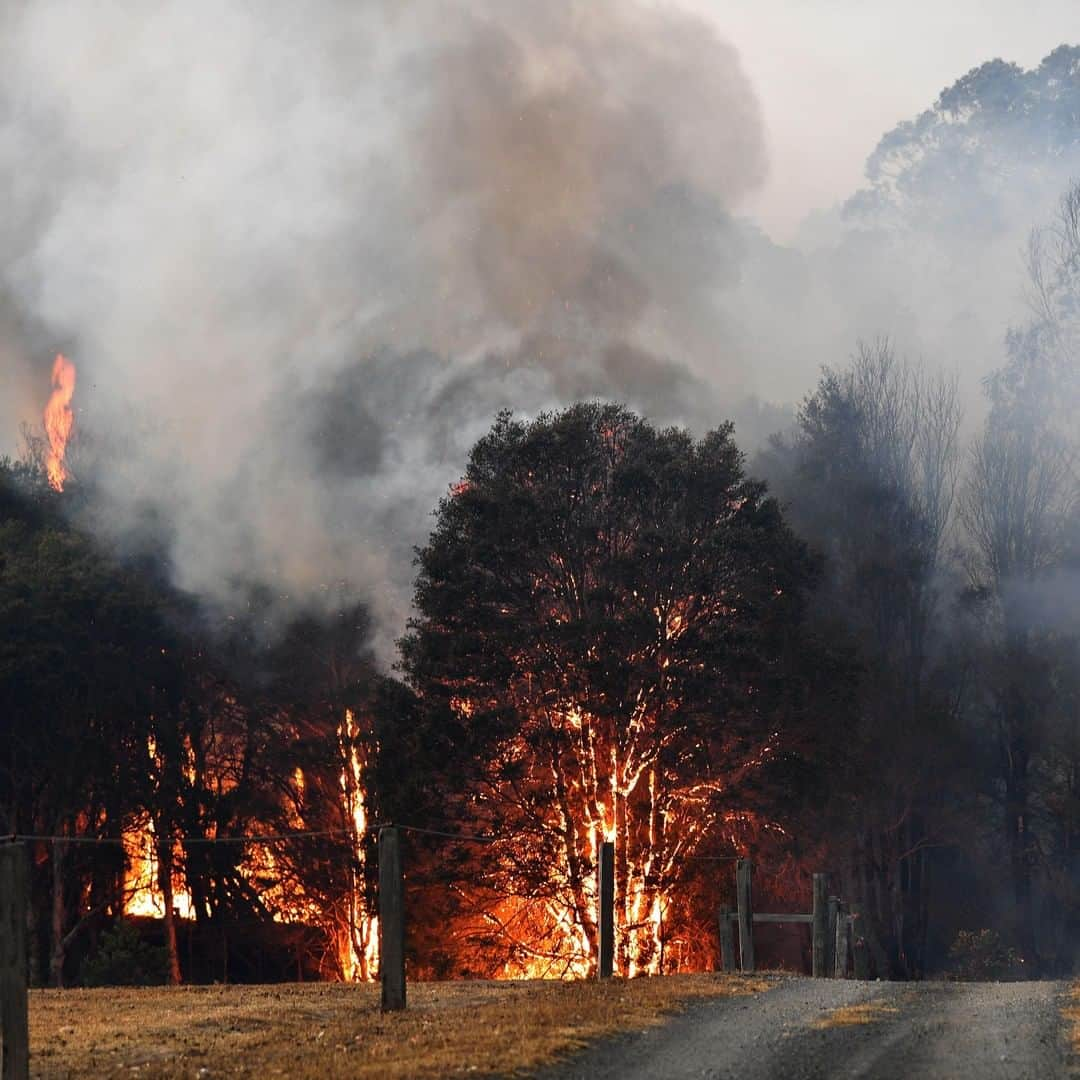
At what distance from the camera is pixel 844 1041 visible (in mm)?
14195

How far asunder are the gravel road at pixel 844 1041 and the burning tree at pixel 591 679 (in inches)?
583

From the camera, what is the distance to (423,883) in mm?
34469

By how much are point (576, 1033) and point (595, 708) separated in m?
18.6

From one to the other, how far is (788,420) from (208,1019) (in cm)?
4802

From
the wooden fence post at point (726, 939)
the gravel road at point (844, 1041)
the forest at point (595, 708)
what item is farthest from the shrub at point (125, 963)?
the gravel road at point (844, 1041)

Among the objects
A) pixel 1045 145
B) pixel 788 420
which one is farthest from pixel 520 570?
pixel 1045 145

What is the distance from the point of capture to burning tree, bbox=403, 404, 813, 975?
108 feet

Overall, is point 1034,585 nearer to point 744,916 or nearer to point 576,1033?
point 744,916

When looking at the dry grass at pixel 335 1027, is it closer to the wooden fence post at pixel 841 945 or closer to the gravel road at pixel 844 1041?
the gravel road at pixel 844 1041

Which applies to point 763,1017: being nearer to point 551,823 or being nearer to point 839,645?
point 551,823

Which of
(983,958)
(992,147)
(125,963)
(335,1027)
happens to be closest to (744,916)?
(335,1027)

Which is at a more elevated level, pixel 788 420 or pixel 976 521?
pixel 788 420

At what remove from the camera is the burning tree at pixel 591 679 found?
33062 mm

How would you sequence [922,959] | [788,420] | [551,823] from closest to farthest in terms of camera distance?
1. [551,823]
2. [922,959]
3. [788,420]
